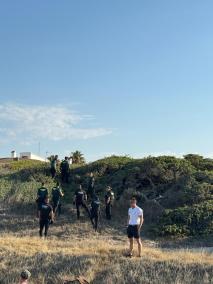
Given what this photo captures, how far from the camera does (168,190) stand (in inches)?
1203

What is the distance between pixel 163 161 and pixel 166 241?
956 cm

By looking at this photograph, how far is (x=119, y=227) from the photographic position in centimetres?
2588

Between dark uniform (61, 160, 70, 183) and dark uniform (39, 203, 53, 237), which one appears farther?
dark uniform (61, 160, 70, 183)

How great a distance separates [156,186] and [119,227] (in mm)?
6288

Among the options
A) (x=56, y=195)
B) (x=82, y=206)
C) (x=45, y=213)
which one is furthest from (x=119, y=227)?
(x=45, y=213)

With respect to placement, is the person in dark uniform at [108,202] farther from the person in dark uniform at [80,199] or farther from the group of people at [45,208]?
the group of people at [45,208]

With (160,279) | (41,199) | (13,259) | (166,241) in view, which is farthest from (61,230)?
(160,279)

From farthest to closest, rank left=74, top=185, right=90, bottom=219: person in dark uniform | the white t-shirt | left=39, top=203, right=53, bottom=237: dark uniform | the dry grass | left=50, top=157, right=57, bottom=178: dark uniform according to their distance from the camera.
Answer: left=50, top=157, right=57, bottom=178: dark uniform
left=74, top=185, right=90, bottom=219: person in dark uniform
left=39, top=203, right=53, bottom=237: dark uniform
the white t-shirt
the dry grass

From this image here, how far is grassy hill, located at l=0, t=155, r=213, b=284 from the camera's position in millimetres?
16875

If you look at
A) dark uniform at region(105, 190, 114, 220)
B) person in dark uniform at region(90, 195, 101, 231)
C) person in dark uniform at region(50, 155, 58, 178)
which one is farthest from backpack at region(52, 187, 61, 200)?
person in dark uniform at region(50, 155, 58, 178)

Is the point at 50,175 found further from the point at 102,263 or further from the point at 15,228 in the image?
the point at 102,263

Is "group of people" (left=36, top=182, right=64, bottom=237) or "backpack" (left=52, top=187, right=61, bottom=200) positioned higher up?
"backpack" (left=52, top=187, right=61, bottom=200)

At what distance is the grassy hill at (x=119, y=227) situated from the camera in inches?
664

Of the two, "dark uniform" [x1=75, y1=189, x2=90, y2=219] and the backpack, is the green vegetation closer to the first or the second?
"dark uniform" [x1=75, y1=189, x2=90, y2=219]
